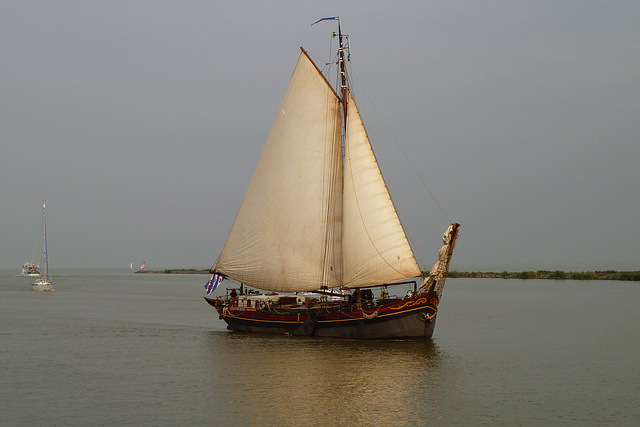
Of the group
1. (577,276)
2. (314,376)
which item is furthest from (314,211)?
(577,276)

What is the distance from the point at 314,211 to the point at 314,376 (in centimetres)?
1531

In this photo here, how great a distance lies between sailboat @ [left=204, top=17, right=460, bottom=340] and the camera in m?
39.3

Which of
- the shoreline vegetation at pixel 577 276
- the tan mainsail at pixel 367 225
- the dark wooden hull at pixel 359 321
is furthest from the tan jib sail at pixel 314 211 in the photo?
the shoreline vegetation at pixel 577 276

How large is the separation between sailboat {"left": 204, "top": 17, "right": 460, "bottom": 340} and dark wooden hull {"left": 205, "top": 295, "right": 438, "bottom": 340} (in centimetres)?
6

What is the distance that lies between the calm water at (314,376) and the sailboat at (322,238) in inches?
64.5

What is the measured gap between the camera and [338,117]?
4316cm

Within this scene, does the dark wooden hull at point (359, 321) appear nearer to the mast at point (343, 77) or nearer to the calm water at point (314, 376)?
the calm water at point (314, 376)

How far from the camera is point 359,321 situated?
39.2m

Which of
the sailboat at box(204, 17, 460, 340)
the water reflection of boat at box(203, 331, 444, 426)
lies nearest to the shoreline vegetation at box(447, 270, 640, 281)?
the sailboat at box(204, 17, 460, 340)

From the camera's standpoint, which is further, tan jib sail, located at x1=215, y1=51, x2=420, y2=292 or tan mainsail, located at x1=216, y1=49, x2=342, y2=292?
tan mainsail, located at x1=216, y1=49, x2=342, y2=292

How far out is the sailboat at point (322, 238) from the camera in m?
39.3

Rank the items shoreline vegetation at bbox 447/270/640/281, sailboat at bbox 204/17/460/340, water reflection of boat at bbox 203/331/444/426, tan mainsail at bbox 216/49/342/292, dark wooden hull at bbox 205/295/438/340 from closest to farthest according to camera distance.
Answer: water reflection of boat at bbox 203/331/444/426 → dark wooden hull at bbox 205/295/438/340 → sailboat at bbox 204/17/460/340 → tan mainsail at bbox 216/49/342/292 → shoreline vegetation at bbox 447/270/640/281

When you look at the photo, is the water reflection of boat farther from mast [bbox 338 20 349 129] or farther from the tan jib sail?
mast [bbox 338 20 349 129]

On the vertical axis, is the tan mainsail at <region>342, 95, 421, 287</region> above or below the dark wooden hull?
above
